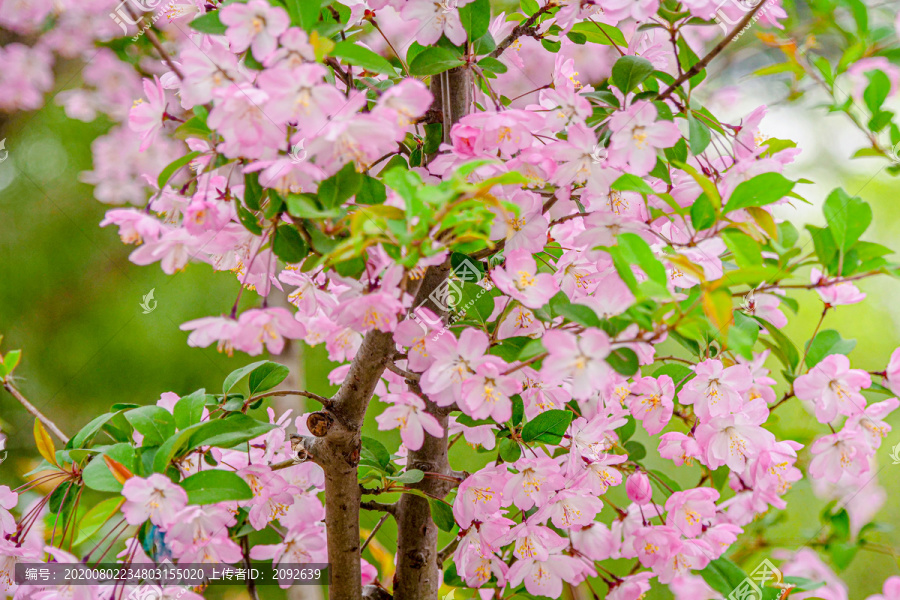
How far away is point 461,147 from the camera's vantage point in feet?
1.93

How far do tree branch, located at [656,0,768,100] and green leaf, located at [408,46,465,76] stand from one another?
0.67 ft

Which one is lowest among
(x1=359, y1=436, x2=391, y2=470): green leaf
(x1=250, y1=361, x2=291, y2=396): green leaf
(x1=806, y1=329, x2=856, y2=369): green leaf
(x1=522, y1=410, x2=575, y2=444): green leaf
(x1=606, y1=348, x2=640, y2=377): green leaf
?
(x1=359, y1=436, x2=391, y2=470): green leaf

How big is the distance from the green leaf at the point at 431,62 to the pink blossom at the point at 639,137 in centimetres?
Answer: 16

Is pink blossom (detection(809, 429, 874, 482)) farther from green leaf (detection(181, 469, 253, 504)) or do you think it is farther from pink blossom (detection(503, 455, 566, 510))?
green leaf (detection(181, 469, 253, 504))

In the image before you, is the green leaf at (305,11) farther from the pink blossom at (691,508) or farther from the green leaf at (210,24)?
the pink blossom at (691,508)

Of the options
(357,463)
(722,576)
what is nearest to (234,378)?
(357,463)

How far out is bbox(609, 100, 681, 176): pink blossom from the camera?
1.98 ft

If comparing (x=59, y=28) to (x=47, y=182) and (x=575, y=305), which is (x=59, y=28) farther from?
(x=575, y=305)

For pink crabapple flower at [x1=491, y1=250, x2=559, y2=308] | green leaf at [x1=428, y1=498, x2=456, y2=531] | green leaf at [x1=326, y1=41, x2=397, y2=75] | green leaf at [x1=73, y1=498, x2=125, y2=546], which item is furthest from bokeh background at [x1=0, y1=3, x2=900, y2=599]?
green leaf at [x1=326, y1=41, x2=397, y2=75]

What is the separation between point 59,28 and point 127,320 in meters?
0.87

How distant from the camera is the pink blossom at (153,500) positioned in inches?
21.0

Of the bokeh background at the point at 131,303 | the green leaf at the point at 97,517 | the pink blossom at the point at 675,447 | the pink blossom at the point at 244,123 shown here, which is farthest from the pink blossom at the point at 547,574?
the bokeh background at the point at 131,303

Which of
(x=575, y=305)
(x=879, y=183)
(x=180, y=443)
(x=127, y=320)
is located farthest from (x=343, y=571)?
(x=879, y=183)

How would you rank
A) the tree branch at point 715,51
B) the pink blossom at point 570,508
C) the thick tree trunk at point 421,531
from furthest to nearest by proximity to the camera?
the thick tree trunk at point 421,531, the pink blossom at point 570,508, the tree branch at point 715,51
